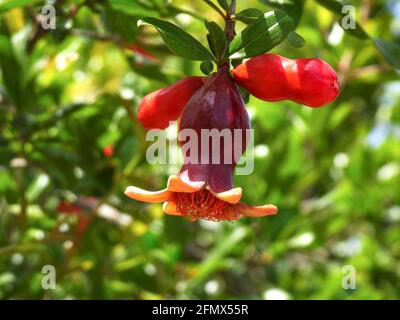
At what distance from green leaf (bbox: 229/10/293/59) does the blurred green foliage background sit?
0.25 metres

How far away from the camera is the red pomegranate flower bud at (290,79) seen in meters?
0.85

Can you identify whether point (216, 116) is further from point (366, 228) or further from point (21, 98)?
A: point (366, 228)

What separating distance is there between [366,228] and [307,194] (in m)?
0.22

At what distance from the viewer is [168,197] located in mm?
905

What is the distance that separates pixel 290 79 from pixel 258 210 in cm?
→ 17

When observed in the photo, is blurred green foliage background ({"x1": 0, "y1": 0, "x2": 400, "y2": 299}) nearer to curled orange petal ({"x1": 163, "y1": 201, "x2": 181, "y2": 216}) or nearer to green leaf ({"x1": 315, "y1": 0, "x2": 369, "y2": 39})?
green leaf ({"x1": 315, "y1": 0, "x2": 369, "y2": 39})

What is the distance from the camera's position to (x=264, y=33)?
85 centimetres

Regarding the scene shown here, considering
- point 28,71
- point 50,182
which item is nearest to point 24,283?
point 50,182

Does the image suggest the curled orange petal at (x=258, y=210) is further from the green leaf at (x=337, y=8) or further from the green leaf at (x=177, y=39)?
the green leaf at (x=337, y=8)

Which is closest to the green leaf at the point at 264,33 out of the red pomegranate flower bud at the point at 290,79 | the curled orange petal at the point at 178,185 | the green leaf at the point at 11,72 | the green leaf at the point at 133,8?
the red pomegranate flower bud at the point at 290,79

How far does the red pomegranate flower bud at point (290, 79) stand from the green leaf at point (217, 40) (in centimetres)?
3

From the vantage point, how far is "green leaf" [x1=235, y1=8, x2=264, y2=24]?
0.89 m

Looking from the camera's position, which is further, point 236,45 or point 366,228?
point 366,228

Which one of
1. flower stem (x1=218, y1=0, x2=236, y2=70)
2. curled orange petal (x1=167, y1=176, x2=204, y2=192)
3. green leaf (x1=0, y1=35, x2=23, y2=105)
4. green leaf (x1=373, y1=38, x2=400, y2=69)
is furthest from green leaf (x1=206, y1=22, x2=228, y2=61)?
green leaf (x1=0, y1=35, x2=23, y2=105)
